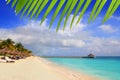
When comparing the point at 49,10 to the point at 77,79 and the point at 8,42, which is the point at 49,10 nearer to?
the point at 77,79

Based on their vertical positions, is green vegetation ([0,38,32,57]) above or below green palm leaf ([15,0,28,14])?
above

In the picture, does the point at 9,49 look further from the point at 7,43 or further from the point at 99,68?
the point at 99,68

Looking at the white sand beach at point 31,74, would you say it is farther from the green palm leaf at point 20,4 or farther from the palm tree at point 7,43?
the palm tree at point 7,43

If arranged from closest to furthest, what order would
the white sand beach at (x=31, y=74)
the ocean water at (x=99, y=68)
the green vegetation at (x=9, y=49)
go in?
the white sand beach at (x=31, y=74) → the ocean water at (x=99, y=68) → the green vegetation at (x=9, y=49)

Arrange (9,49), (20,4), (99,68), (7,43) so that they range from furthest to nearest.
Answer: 1. (7,43)
2. (9,49)
3. (99,68)
4. (20,4)

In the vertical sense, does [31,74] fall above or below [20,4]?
below

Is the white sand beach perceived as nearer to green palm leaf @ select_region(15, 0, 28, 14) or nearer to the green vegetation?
green palm leaf @ select_region(15, 0, 28, 14)

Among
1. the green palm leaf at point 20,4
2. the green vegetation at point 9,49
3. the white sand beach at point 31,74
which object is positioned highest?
the green vegetation at point 9,49

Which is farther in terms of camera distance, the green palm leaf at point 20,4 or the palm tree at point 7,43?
the palm tree at point 7,43

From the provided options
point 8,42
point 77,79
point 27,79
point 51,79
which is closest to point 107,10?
point 27,79

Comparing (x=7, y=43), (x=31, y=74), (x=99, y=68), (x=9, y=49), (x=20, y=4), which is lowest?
(x=31, y=74)

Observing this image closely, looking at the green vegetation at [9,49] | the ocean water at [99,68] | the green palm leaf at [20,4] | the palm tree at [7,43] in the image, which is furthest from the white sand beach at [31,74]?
the palm tree at [7,43]

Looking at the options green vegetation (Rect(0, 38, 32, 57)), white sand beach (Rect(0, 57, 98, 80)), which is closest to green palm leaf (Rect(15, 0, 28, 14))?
white sand beach (Rect(0, 57, 98, 80))

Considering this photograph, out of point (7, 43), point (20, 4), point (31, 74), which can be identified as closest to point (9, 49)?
point (7, 43)
